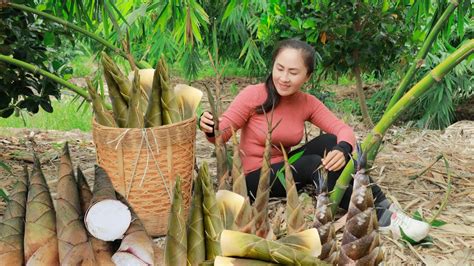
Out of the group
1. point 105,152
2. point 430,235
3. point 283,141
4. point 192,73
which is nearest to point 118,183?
point 105,152

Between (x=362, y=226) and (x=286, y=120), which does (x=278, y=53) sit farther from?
(x=362, y=226)

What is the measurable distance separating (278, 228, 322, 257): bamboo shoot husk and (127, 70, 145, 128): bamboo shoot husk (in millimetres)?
875

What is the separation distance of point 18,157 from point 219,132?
1175mm

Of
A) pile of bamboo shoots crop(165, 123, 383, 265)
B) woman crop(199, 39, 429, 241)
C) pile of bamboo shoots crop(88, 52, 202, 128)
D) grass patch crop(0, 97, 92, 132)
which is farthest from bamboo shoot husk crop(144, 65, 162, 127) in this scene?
grass patch crop(0, 97, 92, 132)

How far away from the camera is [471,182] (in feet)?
7.06

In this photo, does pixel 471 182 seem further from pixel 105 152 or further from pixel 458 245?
pixel 105 152

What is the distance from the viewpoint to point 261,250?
638mm

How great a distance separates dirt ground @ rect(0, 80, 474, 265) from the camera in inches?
62.4

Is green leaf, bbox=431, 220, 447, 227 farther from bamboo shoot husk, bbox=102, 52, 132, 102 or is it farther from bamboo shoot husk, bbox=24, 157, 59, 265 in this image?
bamboo shoot husk, bbox=24, 157, 59, 265

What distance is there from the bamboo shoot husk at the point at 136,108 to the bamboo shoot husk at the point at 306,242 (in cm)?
88

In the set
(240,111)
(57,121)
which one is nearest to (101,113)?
(240,111)

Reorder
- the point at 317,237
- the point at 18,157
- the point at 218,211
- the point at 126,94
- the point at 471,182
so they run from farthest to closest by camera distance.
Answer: the point at 18,157 < the point at 471,182 < the point at 126,94 < the point at 218,211 < the point at 317,237

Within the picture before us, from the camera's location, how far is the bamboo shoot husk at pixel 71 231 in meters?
0.76

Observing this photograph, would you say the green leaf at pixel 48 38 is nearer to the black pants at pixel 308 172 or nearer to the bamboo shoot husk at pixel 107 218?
the black pants at pixel 308 172
